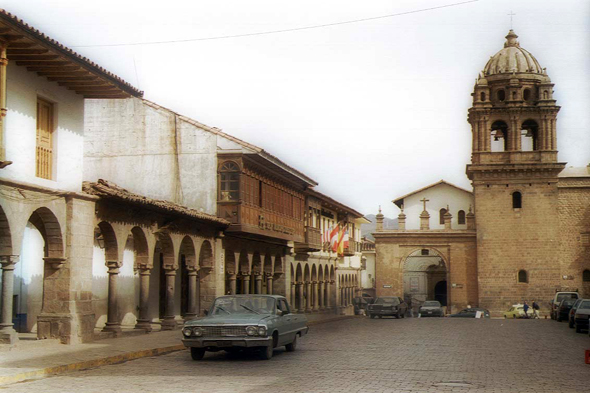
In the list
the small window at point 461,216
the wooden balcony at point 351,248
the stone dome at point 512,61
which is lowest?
the wooden balcony at point 351,248

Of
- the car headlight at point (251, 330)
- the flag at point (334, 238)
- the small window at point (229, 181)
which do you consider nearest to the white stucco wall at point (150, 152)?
the small window at point (229, 181)

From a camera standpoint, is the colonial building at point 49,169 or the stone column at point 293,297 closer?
the colonial building at point 49,169

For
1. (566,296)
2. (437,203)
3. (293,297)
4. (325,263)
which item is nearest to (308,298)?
(293,297)

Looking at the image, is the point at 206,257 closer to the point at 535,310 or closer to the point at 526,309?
the point at 526,309

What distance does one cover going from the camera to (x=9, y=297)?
16828 millimetres

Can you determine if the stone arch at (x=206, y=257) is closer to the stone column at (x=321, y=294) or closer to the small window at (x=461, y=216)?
the stone column at (x=321, y=294)

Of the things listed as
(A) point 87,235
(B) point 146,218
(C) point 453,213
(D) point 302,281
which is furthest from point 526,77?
(A) point 87,235

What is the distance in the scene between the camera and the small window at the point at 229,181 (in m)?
29.9

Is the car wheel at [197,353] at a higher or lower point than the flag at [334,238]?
lower

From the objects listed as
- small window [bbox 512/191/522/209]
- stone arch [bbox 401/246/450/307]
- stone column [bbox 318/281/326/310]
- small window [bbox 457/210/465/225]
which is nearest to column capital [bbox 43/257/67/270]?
A: stone column [bbox 318/281/326/310]

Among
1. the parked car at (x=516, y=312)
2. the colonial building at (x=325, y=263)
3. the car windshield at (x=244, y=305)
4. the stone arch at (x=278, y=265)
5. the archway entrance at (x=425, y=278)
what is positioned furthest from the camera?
the archway entrance at (x=425, y=278)

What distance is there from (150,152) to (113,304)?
33.3ft

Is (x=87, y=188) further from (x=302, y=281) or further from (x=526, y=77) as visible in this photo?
(x=526, y=77)

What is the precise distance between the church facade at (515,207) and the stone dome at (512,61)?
0.24ft
